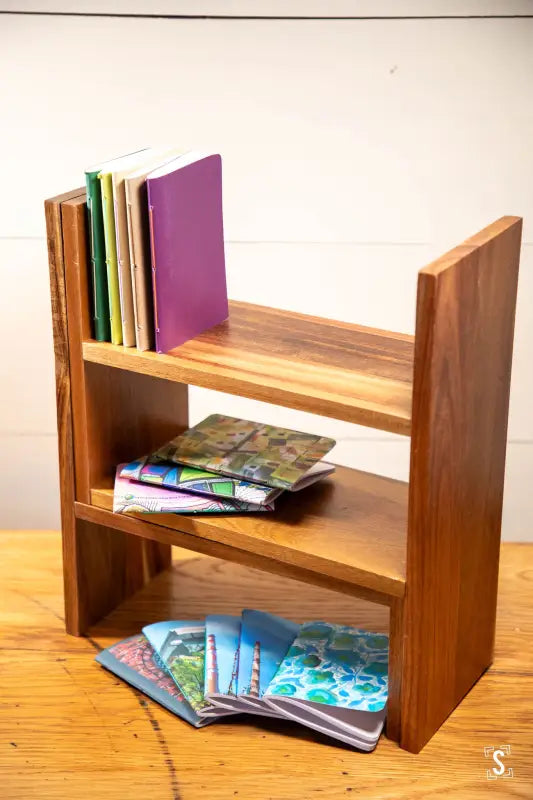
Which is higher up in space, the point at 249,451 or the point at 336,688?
the point at 249,451

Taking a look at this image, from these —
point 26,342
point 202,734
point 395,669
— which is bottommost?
point 202,734

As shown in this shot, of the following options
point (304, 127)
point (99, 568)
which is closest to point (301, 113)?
point (304, 127)

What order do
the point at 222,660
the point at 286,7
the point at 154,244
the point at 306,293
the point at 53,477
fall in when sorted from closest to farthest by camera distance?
the point at 154,244 < the point at 222,660 < the point at 286,7 < the point at 306,293 < the point at 53,477

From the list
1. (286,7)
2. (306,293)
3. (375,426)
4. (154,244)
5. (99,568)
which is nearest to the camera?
(375,426)

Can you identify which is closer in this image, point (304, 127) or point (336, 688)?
point (336, 688)

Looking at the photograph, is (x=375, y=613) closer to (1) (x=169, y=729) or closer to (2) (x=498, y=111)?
(1) (x=169, y=729)

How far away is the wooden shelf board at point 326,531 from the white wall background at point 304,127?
73cm

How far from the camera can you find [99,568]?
5.57 feet

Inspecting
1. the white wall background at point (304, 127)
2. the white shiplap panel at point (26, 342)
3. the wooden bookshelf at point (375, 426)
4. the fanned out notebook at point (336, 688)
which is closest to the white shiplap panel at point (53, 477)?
the white shiplap panel at point (26, 342)

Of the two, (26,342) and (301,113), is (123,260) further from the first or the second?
(26,342)

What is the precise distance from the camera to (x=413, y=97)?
2.08 m

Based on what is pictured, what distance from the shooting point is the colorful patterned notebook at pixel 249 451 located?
150cm

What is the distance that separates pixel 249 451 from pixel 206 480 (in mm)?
84

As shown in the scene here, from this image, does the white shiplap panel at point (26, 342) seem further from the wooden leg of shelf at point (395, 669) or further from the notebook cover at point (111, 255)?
the wooden leg of shelf at point (395, 669)
